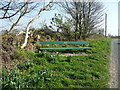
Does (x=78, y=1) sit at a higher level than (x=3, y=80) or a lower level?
higher

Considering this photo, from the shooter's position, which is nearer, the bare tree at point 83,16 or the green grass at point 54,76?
the green grass at point 54,76

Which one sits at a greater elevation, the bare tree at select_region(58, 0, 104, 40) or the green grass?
the bare tree at select_region(58, 0, 104, 40)

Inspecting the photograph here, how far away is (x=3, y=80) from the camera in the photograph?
3699 mm

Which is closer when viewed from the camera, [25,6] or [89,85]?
[89,85]

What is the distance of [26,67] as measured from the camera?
461 cm

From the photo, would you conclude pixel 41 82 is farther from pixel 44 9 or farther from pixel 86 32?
pixel 86 32

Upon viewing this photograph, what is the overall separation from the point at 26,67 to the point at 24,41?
2.74 m

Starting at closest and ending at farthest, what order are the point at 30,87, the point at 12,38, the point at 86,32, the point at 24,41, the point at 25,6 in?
the point at 30,87 < the point at 25,6 < the point at 12,38 < the point at 24,41 < the point at 86,32

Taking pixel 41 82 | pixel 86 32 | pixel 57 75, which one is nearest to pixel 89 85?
pixel 57 75

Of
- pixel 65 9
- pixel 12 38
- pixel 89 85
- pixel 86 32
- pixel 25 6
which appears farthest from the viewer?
pixel 86 32

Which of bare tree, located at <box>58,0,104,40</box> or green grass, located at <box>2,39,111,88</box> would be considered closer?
green grass, located at <box>2,39,111,88</box>

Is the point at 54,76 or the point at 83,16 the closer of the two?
the point at 54,76

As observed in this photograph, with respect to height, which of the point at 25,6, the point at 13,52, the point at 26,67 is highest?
the point at 25,6

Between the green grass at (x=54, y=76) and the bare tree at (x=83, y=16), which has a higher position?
the bare tree at (x=83, y=16)
